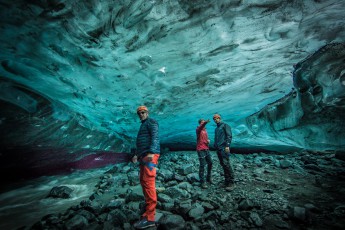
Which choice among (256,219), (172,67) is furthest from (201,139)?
(256,219)

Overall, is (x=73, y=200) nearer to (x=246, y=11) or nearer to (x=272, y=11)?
(x=246, y=11)

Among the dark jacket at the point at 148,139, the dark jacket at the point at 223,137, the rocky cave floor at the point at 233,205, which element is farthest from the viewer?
the dark jacket at the point at 223,137

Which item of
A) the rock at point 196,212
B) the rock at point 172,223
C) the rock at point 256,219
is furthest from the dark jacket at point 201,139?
the rock at point 172,223

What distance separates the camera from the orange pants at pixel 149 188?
9.39 feet

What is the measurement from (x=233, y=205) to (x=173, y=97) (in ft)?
14.8

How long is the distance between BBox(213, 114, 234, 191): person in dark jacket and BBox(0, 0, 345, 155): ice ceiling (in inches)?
81.8

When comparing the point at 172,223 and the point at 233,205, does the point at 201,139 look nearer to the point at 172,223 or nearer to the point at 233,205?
the point at 233,205

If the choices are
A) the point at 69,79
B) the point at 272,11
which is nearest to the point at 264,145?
the point at 272,11

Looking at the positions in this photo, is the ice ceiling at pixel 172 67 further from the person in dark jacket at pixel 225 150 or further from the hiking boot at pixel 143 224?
the hiking boot at pixel 143 224

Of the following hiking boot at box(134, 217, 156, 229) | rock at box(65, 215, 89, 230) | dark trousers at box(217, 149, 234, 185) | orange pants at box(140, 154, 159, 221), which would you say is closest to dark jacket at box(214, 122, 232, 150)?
dark trousers at box(217, 149, 234, 185)

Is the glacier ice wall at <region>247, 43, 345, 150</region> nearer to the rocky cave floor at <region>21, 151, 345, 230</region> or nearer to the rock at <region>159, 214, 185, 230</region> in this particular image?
the rocky cave floor at <region>21, 151, 345, 230</region>

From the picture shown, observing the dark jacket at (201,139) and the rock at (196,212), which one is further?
the dark jacket at (201,139)

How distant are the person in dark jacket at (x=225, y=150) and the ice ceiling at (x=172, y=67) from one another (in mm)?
2079

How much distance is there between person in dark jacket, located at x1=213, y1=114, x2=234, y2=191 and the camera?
454 centimetres
